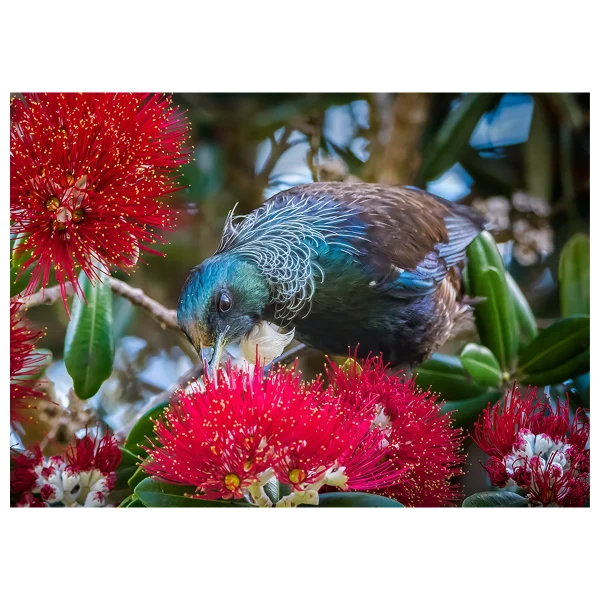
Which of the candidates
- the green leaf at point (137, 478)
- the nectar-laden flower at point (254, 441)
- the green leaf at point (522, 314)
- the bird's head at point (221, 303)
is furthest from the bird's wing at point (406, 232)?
the green leaf at point (137, 478)

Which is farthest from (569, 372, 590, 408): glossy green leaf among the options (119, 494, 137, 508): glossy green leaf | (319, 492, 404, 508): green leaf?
(119, 494, 137, 508): glossy green leaf

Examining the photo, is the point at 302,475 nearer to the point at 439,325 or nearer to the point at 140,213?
the point at 439,325

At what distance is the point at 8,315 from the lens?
1.77 meters

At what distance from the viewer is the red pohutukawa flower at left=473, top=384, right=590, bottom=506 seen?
1.77m

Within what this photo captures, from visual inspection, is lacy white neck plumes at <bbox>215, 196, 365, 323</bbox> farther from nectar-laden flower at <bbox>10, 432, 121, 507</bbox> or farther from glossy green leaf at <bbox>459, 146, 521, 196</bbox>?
nectar-laden flower at <bbox>10, 432, 121, 507</bbox>

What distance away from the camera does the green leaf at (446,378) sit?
1.82 meters

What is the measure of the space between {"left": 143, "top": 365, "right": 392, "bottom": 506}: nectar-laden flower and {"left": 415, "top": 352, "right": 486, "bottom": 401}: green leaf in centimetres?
26

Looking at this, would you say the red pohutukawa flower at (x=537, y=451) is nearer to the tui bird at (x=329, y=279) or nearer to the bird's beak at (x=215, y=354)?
the tui bird at (x=329, y=279)

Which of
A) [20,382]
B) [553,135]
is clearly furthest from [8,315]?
[553,135]

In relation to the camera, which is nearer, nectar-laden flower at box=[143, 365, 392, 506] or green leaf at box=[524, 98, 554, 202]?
nectar-laden flower at box=[143, 365, 392, 506]

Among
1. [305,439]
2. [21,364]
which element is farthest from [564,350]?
[21,364]

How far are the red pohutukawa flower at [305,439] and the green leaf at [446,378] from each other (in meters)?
0.05

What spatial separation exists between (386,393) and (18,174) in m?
1.01

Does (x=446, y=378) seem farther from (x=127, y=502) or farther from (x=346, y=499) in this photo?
(x=127, y=502)
